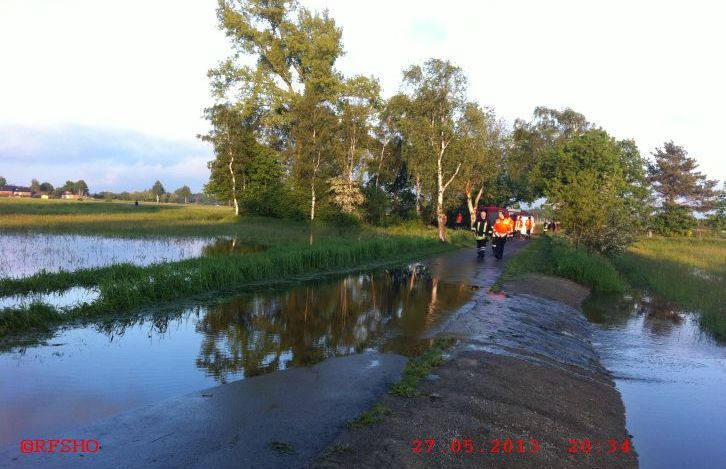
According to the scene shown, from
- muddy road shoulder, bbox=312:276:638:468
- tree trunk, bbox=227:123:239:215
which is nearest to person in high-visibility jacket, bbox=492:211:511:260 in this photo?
muddy road shoulder, bbox=312:276:638:468

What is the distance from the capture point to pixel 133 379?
22.3 ft

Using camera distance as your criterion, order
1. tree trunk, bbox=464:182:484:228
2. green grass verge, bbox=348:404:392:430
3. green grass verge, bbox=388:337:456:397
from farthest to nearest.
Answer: tree trunk, bbox=464:182:484:228 < green grass verge, bbox=388:337:456:397 < green grass verge, bbox=348:404:392:430

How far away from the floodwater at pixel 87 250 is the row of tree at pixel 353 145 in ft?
54.7

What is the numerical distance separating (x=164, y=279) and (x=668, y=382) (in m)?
10.8

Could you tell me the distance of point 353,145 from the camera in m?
43.7

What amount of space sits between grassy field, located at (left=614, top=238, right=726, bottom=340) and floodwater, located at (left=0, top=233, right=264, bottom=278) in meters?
16.3

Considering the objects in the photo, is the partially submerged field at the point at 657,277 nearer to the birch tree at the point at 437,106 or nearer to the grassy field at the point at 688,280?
the grassy field at the point at 688,280

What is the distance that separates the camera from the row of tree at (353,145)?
114 ft

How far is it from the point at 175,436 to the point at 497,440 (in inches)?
128

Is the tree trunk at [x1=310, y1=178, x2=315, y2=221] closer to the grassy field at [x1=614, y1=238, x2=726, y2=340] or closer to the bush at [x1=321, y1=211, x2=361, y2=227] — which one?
the bush at [x1=321, y1=211, x2=361, y2=227]

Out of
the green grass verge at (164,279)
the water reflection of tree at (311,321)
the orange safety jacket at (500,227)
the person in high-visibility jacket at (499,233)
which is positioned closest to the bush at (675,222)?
the person in high-visibility jacket at (499,233)

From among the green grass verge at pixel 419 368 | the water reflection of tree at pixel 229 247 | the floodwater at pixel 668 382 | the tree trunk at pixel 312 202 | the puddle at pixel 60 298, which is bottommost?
the floodwater at pixel 668 382

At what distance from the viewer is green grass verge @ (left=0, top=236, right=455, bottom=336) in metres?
9.23

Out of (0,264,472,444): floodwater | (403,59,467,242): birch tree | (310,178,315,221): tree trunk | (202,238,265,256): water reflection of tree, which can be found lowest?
(0,264,472,444): floodwater
